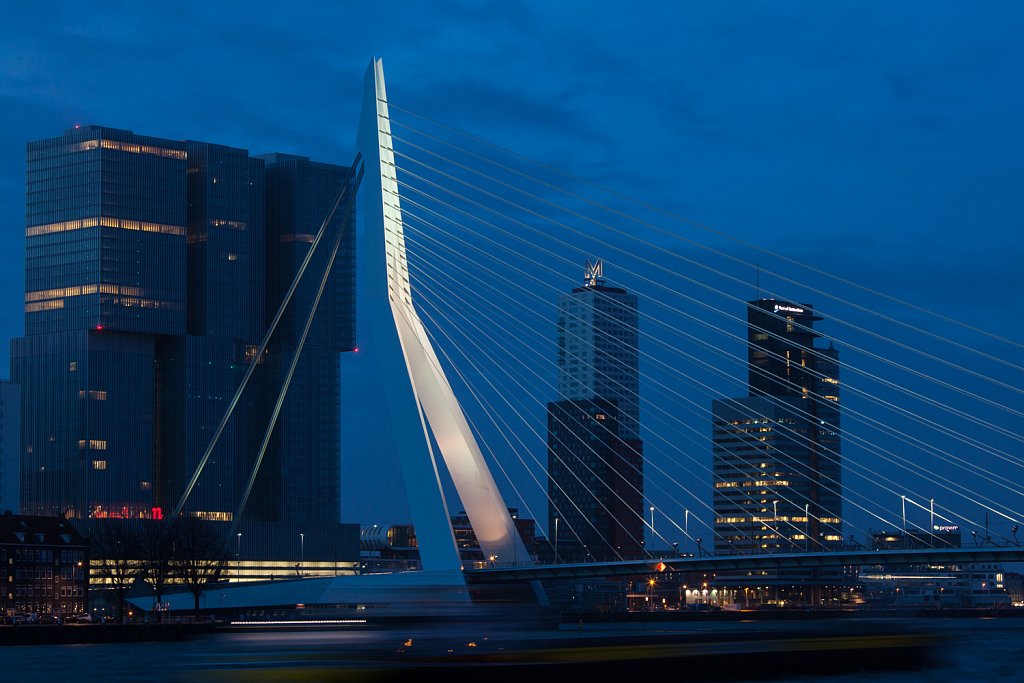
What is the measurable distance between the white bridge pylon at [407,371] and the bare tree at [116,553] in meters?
41.2

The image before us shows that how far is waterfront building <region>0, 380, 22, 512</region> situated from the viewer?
144500mm

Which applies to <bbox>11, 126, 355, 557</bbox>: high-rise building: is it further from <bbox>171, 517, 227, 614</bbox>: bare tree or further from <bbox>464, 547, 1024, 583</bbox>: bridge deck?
<bbox>464, 547, 1024, 583</bbox>: bridge deck

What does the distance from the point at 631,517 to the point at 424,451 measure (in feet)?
372

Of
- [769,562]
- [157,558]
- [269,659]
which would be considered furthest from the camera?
[157,558]

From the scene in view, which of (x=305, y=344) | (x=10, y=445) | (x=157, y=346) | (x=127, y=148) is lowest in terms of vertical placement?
(x=10, y=445)

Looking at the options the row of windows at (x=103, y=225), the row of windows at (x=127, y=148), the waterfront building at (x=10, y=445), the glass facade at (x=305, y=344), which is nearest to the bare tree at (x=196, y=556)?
the glass facade at (x=305, y=344)

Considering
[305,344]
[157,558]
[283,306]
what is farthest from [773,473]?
[283,306]

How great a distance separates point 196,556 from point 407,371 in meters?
50.3

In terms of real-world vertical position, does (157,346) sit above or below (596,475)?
above

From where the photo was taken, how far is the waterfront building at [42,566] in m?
99.4

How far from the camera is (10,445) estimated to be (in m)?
148

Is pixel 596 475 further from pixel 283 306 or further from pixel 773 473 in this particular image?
pixel 283 306

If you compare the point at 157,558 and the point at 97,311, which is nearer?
the point at 157,558

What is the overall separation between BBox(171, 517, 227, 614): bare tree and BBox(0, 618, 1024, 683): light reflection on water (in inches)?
1115
